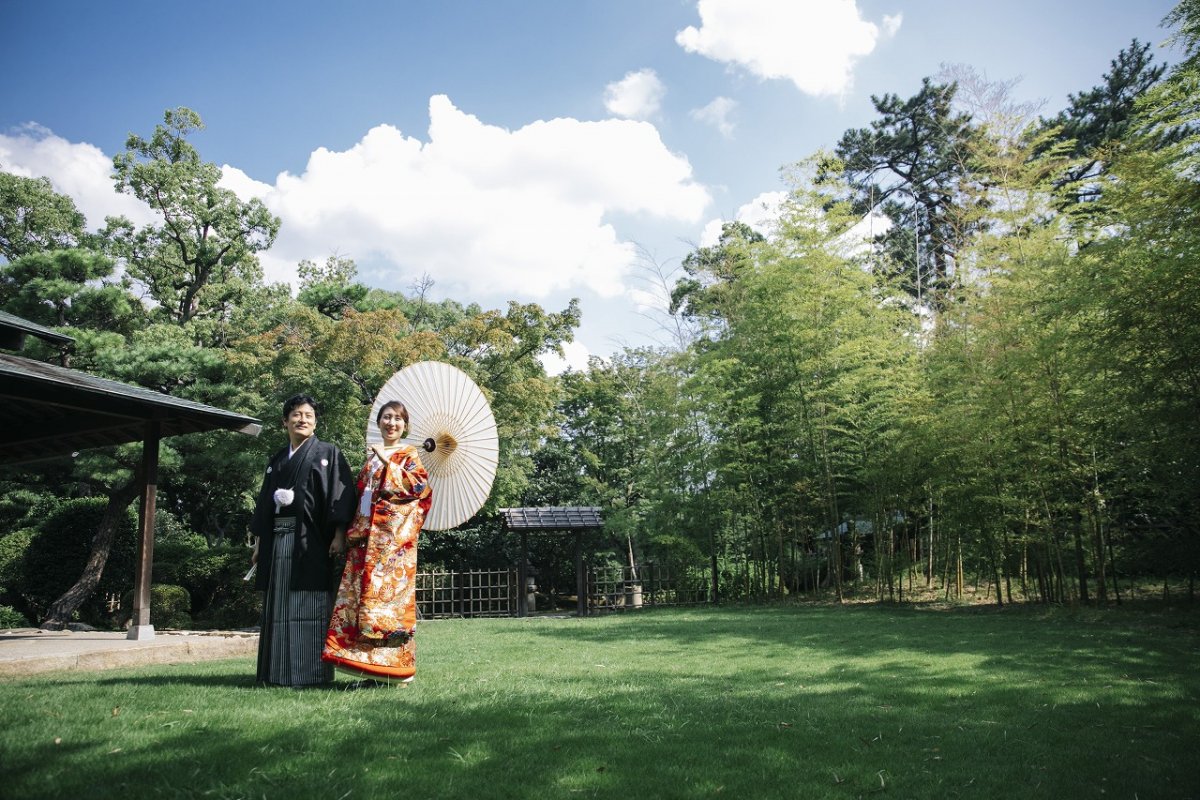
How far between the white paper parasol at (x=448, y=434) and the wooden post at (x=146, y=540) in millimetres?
3695

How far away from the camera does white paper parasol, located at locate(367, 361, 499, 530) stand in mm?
4336

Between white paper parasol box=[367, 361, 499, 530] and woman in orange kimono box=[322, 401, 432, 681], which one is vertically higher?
white paper parasol box=[367, 361, 499, 530]

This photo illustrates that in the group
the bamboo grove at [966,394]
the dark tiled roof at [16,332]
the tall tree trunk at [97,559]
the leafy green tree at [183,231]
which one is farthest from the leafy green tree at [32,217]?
the bamboo grove at [966,394]

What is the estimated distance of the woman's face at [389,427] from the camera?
12.9ft

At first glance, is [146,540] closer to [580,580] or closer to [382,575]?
[382,575]

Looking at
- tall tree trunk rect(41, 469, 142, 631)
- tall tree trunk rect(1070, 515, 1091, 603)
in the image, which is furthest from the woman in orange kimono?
tall tree trunk rect(41, 469, 142, 631)

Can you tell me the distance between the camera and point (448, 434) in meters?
4.51

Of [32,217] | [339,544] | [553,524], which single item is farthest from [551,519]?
[32,217]

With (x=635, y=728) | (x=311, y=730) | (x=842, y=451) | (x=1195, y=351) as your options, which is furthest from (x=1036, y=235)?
(x=311, y=730)

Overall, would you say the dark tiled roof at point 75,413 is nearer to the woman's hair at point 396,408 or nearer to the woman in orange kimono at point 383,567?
the woman's hair at point 396,408

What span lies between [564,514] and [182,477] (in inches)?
256

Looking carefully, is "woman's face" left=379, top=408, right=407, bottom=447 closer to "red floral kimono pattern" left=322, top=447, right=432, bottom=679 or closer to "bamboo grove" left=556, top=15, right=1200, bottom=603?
"red floral kimono pattern" left=322, top=447, right=432, bottom=679

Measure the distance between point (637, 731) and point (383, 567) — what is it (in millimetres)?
1607

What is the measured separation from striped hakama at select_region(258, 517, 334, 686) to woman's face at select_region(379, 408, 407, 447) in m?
0.67
